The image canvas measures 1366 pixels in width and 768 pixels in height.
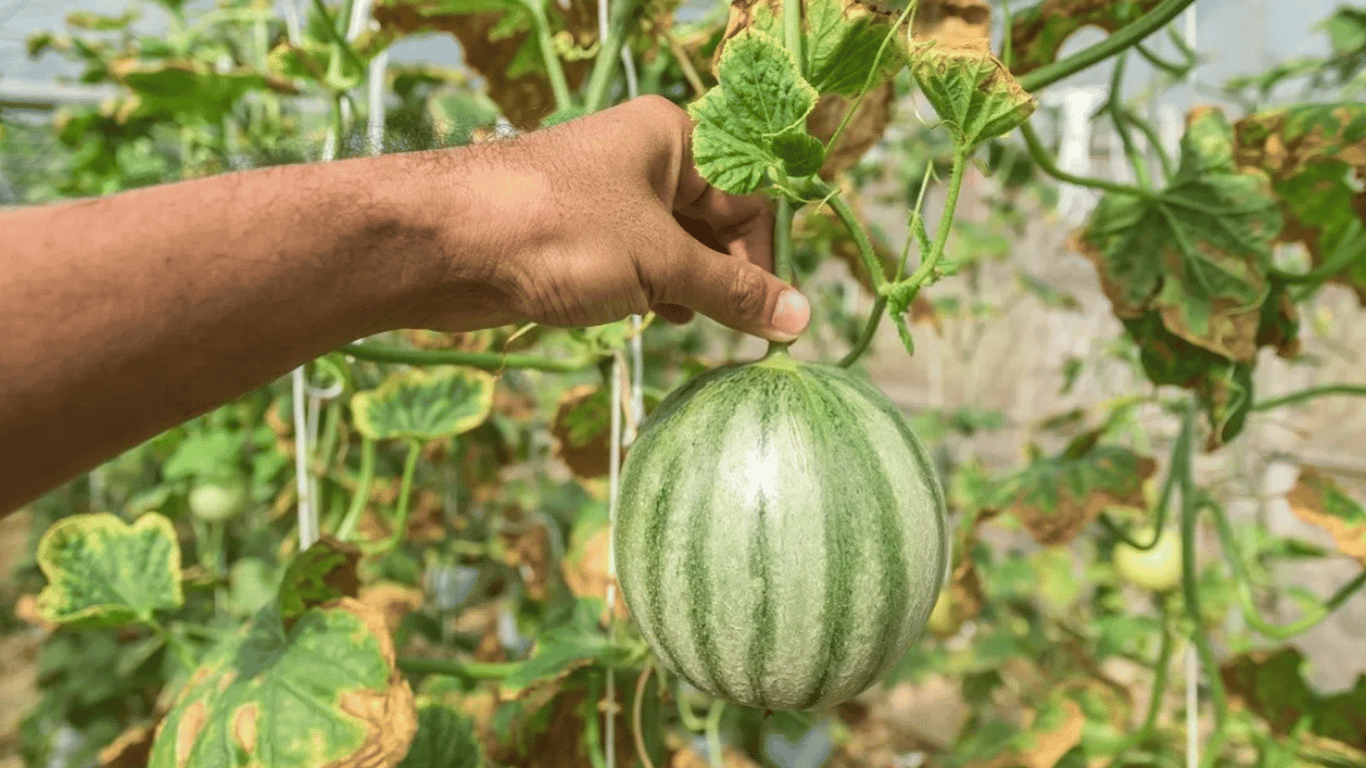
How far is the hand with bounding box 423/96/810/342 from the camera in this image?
618 millimetres

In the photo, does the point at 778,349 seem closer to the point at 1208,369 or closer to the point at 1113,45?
the point at 1113,45

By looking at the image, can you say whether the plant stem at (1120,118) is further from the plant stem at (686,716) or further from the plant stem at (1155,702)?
the plant stem at (686,716)

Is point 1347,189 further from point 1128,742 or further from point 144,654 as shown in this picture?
point 144,654

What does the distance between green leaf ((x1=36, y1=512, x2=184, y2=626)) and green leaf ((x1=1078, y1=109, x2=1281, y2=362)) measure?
1137mm

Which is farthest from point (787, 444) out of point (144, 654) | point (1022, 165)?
point (1022, 165)

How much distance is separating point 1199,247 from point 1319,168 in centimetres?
27

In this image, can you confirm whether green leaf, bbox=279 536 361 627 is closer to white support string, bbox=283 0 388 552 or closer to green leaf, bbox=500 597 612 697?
white support string, bbox=283 0 388 552

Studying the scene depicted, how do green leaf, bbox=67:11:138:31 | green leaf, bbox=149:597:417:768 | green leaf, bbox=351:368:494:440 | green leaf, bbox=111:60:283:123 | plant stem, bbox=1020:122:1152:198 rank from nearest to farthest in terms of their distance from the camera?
green leaf, bbox=149:597:417:768 < plant stem, bbox=1020:122:1152:198 < green leaf, bbox=351:368:494:440 < green leaf, bbox=111:60:283:123 < green leaf, bbox=67:11:138:31

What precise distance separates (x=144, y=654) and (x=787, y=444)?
5.50 ft

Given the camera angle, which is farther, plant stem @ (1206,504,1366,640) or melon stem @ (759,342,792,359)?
plant stem @ (1206,504,1366,640)

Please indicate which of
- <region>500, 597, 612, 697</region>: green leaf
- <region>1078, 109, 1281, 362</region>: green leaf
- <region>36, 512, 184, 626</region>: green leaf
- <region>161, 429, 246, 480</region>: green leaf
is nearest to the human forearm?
<region>500, 597, 612, 697</region>: green leaf

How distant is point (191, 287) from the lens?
551mm

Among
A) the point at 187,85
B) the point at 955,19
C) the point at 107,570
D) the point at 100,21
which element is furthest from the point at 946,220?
the point at 100,21

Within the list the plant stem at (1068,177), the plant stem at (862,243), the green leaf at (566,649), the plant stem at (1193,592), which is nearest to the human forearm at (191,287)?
the plant stem at (862,243)
